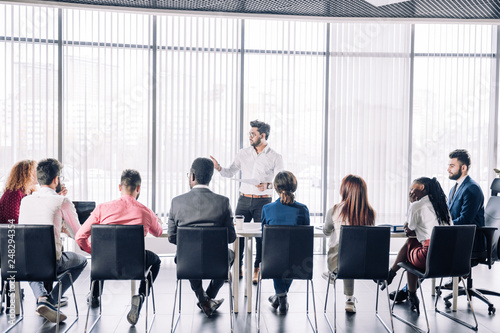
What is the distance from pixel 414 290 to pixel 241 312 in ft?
4.86

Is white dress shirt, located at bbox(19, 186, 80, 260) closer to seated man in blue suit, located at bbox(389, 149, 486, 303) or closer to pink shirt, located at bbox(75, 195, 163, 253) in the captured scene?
pink shirt, located at bbox(75, 195, 163, 253)

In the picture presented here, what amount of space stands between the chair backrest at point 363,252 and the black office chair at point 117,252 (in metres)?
1.43

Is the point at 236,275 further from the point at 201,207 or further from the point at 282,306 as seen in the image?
the point at 201,207

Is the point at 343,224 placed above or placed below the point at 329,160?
below

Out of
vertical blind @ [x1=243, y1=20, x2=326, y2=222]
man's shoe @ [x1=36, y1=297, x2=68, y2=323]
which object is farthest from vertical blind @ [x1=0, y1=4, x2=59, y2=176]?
man's shoe @ [x1=36, y1=297, x2=68, y2=323]

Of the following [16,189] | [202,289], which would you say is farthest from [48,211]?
[202,289]

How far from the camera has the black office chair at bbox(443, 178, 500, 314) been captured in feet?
11.7

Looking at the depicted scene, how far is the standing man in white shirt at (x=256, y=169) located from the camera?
4441mm

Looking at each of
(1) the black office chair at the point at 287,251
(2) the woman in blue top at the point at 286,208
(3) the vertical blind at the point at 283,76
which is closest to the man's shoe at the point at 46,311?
(1) the black office chair at the point at 287,251

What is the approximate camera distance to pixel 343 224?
321 centimetres

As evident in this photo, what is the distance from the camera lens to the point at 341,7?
16.0 ft

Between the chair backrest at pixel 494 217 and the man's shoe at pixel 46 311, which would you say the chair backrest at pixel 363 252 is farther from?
the man's shoe at pixel 46 311

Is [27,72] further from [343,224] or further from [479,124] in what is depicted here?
[479,124]

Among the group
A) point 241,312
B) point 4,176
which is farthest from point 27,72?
point 241,312
